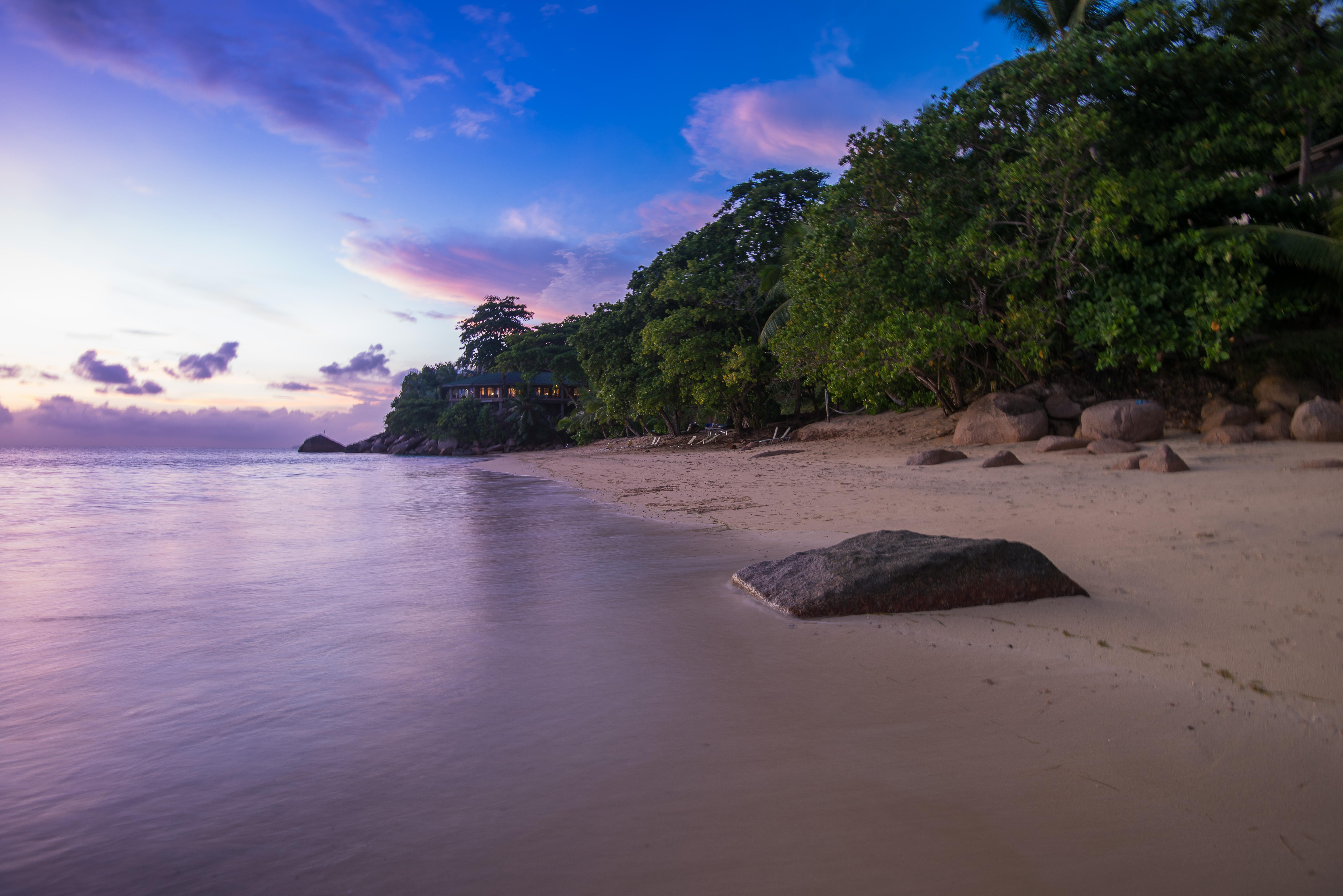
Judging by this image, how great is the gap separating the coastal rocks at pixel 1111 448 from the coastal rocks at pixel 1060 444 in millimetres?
594

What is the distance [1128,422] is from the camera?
12.6m

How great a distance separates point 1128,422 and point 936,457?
3559 mm

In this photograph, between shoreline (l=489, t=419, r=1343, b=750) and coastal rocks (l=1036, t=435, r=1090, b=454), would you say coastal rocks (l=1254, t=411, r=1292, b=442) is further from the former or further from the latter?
coastal rocks (l=1036, t=435, r=1090, b=454)

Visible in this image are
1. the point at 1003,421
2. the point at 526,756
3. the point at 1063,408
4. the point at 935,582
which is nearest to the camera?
the point at 526,756

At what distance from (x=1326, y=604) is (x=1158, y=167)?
41.5 feet

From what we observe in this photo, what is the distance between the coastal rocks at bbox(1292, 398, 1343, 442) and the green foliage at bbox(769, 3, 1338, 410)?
1.83 metres

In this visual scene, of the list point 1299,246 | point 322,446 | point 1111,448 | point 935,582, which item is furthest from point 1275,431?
point 322,446

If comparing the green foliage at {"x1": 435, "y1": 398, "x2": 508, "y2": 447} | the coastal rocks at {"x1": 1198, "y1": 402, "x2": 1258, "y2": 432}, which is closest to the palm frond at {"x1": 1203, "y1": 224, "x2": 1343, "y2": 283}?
the coastal rocks at {"x1": 1198, "y1": 402, "x2": 1258, "y2": 432}

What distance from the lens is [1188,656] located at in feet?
11.1

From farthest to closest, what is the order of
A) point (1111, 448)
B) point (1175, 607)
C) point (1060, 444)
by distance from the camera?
point (1060, 444) → point (1111, 448) → point (1175, 607)

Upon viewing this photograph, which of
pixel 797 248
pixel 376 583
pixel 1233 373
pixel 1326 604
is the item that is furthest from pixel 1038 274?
pixel 376 583

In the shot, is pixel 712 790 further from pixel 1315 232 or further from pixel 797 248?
pixel 797 248

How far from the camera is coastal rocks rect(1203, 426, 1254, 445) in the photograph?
11320mm

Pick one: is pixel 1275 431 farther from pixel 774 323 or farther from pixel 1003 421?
pixel 774 323
